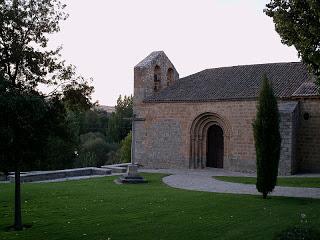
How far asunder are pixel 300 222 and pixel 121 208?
193 inches

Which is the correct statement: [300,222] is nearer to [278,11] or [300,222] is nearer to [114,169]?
[278,11]

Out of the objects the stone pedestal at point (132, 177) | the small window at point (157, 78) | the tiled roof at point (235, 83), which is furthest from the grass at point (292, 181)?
the small window at point (157, 78)

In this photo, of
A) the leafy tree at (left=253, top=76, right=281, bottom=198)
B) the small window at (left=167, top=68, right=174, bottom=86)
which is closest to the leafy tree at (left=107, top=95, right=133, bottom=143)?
the small window at (left=167, top=68, right=174, bottom=86)

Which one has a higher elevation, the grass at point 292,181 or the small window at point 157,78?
the small window at point 157,78

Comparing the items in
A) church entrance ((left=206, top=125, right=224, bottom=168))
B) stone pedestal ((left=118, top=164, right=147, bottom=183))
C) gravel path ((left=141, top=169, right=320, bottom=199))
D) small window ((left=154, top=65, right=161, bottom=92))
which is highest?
small window ((left=154, top=65, right=161, bottom=92))

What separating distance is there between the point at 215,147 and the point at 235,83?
438 cm

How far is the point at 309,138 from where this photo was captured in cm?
2281

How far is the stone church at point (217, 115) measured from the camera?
2260 centimetres

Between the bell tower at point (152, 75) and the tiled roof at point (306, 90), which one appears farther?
the bell tower at point (152, 75)

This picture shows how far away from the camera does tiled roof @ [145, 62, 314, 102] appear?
936 inches

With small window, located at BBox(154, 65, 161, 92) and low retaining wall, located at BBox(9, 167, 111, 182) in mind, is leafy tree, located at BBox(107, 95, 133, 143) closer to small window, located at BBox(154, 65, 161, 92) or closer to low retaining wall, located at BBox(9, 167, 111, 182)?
small window, located at BBox(154, 65, 161, 92)

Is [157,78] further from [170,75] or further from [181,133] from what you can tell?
[181,133]

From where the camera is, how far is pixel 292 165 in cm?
2202

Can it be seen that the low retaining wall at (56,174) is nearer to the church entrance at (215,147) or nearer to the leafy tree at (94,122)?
the church entrance at (215,147)
